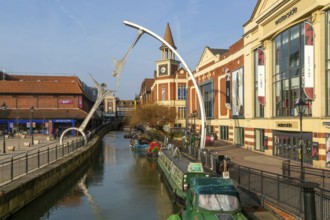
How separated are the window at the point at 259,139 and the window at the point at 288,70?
428 centimetres

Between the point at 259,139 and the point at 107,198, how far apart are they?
66.5 ft

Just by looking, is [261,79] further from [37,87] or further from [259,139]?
[37,87]

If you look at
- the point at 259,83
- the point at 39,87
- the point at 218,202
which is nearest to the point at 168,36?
the point at 39,87

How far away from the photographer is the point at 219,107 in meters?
54.8

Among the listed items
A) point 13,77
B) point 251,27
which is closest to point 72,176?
point 251,27

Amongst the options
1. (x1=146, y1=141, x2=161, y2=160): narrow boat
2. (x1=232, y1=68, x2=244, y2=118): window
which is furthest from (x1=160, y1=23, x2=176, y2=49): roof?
(x1=146, y1=141, x2=161, y2=160): narrow boat

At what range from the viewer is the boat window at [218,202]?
11477 millimetres

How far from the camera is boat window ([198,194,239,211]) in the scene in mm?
11477

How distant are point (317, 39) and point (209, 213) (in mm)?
18951

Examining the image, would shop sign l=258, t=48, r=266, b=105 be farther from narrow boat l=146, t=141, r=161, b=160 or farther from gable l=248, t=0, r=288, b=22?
narrow boat l=146, t=141, r=161, b=160

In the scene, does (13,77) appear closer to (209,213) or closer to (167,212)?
(167,212)

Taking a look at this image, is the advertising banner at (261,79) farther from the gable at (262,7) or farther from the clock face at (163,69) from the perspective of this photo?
the clock face at (163,69)

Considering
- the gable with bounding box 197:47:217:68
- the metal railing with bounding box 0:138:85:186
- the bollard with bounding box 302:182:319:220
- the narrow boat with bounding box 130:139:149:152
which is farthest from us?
the gable with bounding box 197:47:217:68

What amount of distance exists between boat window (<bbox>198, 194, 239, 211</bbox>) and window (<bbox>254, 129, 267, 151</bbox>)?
25275 millimetres
